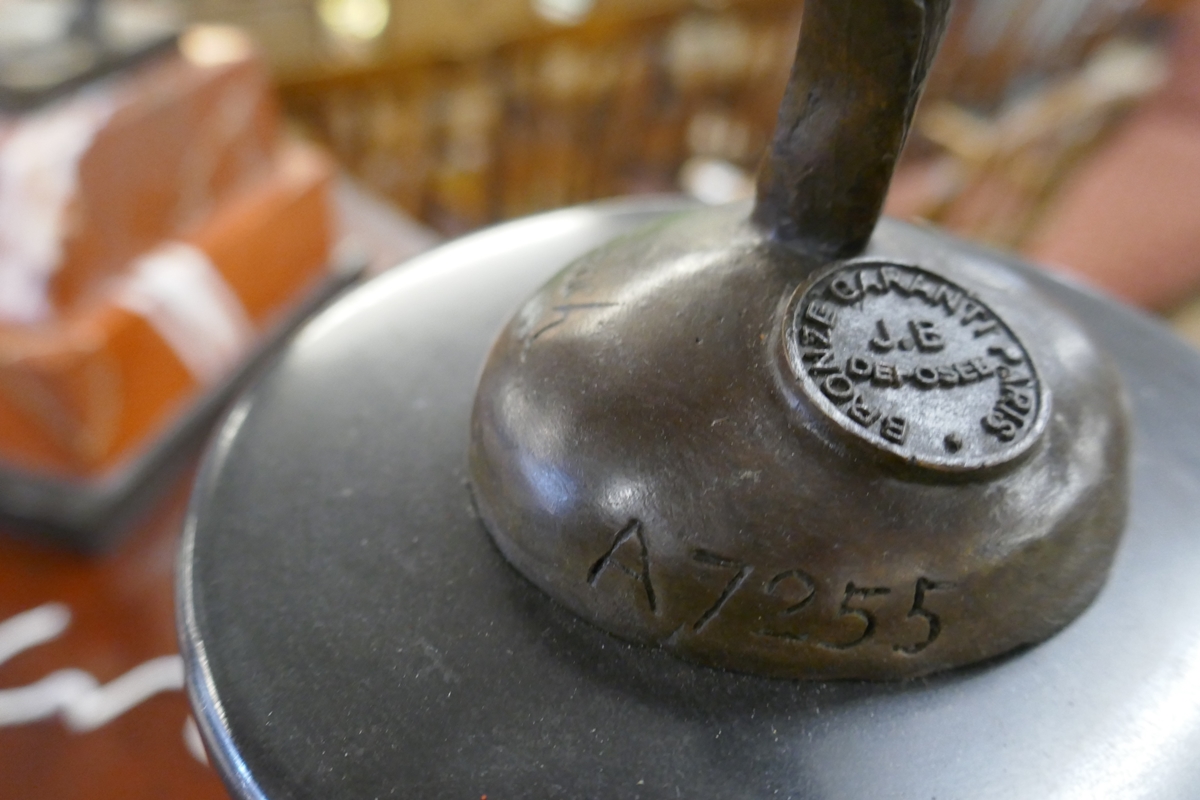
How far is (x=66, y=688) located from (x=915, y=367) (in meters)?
1.15

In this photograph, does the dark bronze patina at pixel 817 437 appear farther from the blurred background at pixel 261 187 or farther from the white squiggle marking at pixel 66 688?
the white squiggle marking at pixel 66 688

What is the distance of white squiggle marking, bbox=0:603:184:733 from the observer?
1141 millimetres

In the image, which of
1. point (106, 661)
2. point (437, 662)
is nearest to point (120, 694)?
point (106, 661)

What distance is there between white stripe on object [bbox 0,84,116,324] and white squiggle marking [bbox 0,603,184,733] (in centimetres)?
42

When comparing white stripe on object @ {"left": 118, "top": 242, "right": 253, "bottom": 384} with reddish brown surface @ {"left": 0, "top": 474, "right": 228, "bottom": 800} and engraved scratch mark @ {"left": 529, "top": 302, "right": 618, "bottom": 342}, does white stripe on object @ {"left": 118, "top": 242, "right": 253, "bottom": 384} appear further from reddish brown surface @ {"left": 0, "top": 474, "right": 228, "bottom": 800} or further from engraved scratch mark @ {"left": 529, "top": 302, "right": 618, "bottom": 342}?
engraved scratch mark @ {"left": 529, "top": 302, "right": 618, "bottom": 342}

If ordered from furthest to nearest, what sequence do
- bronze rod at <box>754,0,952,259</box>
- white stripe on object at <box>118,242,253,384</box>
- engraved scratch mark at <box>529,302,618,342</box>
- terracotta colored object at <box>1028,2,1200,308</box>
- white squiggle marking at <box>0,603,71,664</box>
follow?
terracotta colored object at <box>1028,2,1200,308</box> → white stripe on object at <box>118,242,253,384</box> → white squiggle marking at <box>0,603,71,664</box> → engraved scratch mark at <box>529,302,618,342</box> → bronze rod at <box>754,0,952,259</box>

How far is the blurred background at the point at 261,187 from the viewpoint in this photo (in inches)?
49.2

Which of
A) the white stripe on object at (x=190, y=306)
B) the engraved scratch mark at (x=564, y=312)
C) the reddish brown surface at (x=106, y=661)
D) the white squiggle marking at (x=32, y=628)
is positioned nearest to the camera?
the engraved scratch mark at (x=564, y=312)

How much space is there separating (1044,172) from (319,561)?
1.85 meters

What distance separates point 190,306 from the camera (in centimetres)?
144

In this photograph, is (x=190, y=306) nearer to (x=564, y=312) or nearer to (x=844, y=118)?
(x=564, y=312)

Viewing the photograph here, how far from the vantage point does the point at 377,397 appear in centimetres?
83

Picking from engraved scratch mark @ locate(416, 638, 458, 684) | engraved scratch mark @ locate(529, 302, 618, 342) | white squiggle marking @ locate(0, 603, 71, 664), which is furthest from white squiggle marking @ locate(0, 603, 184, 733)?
engraved scratch mark @ locate(529, 302, 618, 342)

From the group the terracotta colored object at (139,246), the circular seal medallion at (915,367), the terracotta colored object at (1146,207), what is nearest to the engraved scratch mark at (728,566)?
the circular seal medallion at (915,367)
